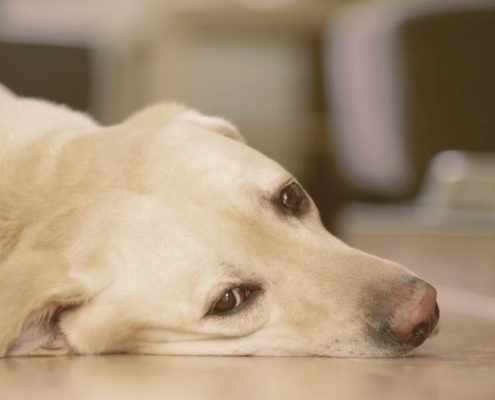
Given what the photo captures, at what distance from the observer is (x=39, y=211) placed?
210 cm

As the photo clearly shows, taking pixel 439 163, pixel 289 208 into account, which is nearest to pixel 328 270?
pixel 289 208

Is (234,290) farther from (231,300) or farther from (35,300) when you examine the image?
(35,300)

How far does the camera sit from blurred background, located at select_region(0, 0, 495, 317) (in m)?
4.71

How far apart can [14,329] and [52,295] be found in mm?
120

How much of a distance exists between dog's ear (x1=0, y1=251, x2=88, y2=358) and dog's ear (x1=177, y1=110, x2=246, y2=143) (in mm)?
746

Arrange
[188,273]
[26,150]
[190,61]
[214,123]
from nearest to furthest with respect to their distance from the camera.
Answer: [188,273] < [26,150] < [214,123] < [190,61]

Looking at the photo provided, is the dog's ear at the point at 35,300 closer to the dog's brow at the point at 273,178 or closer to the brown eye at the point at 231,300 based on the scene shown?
the brown eye at the point at 231,300

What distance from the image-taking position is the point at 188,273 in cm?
187

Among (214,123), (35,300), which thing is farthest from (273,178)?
(35,300)

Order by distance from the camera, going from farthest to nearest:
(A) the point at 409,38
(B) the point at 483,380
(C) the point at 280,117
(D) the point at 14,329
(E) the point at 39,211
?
(C) the point at 280,117
(A) the point at 409,38
(E) the point at 39,211
(D) the point at 14,329
(B) the point at 483,380

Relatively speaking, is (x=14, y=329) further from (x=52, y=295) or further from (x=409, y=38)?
(x=409, y=38)

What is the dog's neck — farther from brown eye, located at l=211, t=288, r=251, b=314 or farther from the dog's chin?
the dog's chin

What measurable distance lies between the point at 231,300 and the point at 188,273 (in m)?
0.14

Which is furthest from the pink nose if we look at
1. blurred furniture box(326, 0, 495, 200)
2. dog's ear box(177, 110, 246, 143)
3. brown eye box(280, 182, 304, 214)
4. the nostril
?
blurred furniture box(326, 0, 495, 200)
